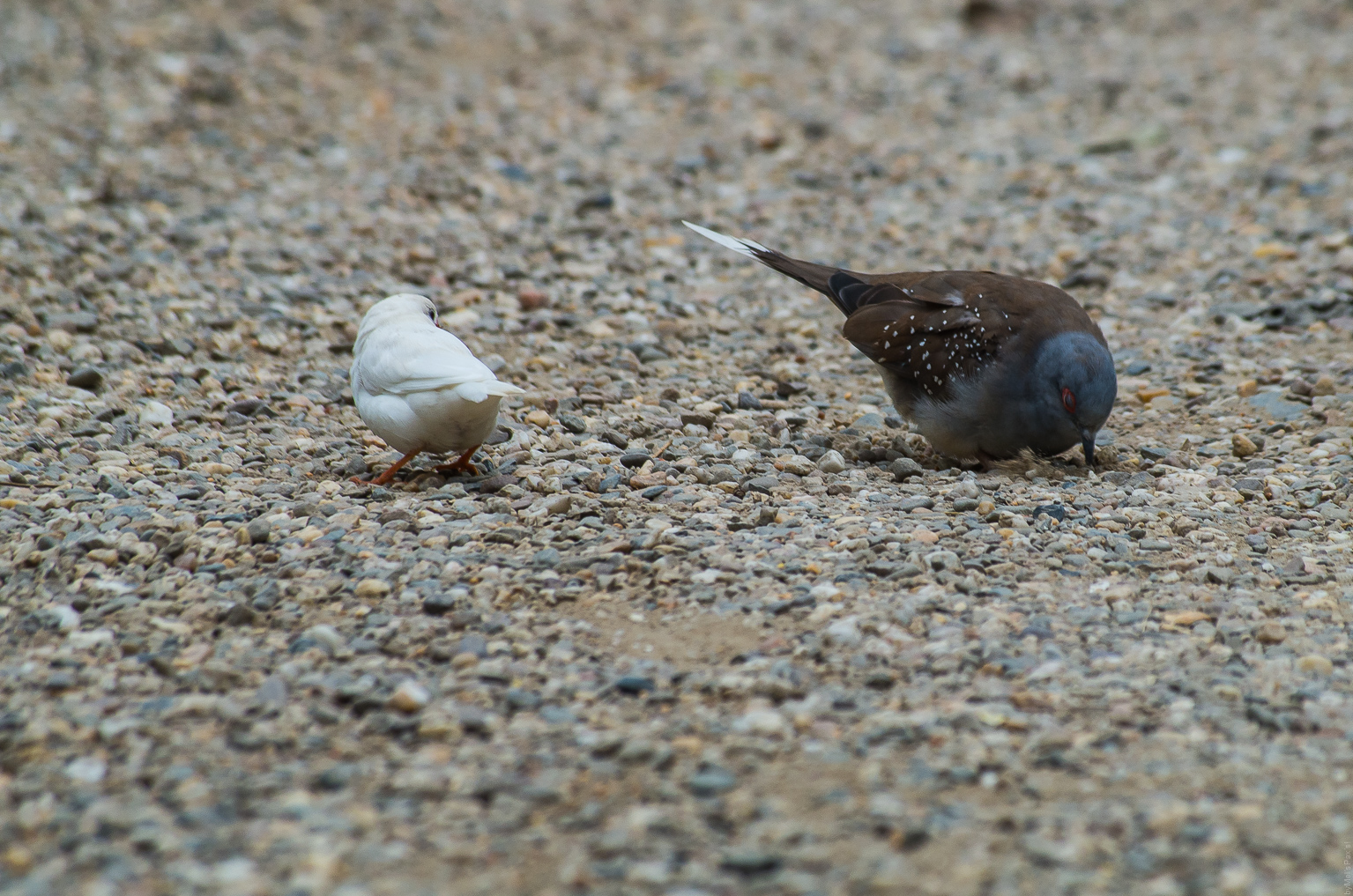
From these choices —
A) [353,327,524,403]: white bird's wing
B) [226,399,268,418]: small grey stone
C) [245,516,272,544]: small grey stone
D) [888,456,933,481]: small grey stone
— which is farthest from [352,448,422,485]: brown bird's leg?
[888,456,933,481]: small grey stone

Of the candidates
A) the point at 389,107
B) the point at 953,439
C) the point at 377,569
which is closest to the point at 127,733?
the point at 377,569

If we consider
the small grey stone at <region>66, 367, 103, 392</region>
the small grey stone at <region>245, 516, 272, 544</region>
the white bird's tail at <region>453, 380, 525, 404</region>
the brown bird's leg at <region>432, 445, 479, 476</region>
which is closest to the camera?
the small grey stone at <region>245, 516, 272, 544</region>

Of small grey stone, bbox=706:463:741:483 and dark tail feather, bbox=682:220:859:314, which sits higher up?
dark tail feather, bbox=682:220:859:314

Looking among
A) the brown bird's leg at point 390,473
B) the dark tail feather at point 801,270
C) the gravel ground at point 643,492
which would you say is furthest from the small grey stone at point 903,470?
the brown bird's leg at point 390,473

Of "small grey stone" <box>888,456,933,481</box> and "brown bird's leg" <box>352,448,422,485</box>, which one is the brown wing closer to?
"small grey stone" <box>888,456,933,481</box>

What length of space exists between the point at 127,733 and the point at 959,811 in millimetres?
2108

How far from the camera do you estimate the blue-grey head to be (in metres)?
5.05

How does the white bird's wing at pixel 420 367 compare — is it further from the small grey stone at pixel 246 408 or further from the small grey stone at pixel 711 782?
the small grey stone at pixel 711 782

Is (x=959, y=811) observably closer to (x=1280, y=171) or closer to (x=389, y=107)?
(x=1280, y=171)

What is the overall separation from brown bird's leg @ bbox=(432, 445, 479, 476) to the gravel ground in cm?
11

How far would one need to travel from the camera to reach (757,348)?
22.1ft

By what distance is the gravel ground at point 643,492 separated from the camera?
9.64ft

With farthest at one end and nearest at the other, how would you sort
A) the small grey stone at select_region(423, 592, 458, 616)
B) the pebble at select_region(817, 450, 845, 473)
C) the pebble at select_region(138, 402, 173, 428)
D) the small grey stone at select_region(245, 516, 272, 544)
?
1. the pebble at select_region(138, 402, 173, 428)
2. the pebble at select_region(817, 450, 845, 473)
3. the small grey stone at select_region(245, 516, 272, 544)
4. the small grey stone at select_region(423, 592, 458, 616)

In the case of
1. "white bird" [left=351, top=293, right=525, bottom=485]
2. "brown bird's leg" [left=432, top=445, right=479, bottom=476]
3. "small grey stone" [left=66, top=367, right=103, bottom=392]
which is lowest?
"brown bird's leg" [left=432, top=445, right=479, bottom=476]
